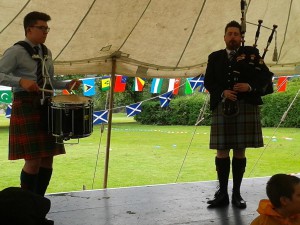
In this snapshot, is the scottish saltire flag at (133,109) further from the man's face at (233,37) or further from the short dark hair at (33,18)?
the short dark hair at (33,18)

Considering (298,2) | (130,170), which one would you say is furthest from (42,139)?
(130,170)

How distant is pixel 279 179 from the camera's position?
5.70 feet

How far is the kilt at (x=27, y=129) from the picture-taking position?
237cm

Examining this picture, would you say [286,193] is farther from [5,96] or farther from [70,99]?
[5,96]

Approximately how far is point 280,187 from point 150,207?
1.30 meters

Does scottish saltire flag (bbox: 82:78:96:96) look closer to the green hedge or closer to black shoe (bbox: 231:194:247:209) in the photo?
black shoe (bbox: 231:194:247:209)

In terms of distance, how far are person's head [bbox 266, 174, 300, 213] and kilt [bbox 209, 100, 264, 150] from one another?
1008mm

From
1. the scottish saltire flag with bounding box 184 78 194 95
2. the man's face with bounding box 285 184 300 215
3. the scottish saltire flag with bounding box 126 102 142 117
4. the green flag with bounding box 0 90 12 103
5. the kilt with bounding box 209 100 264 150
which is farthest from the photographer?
the scottish saltire flag with bounding box 126 102 142 117

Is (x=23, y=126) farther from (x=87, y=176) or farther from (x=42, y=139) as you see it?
(x=87, y=176)

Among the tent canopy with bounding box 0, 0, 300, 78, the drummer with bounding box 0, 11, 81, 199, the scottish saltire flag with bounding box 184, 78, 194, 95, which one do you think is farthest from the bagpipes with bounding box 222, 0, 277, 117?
the scottish saltire flag with bounding box 184, 78, 194, 95

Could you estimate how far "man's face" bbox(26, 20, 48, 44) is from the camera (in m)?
Answer: 2.33

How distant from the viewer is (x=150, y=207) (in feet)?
9.40

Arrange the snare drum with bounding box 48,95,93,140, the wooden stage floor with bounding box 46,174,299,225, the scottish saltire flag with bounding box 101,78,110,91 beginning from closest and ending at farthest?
1. the snare drum with bounding box 48,95,93,140
2. the wooden stage floor with bounding box 46,174,299,225
3. the scottish saltire flag with bounding box 101,78,110,91

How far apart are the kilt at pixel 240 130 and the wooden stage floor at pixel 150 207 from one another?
0.42 metres
